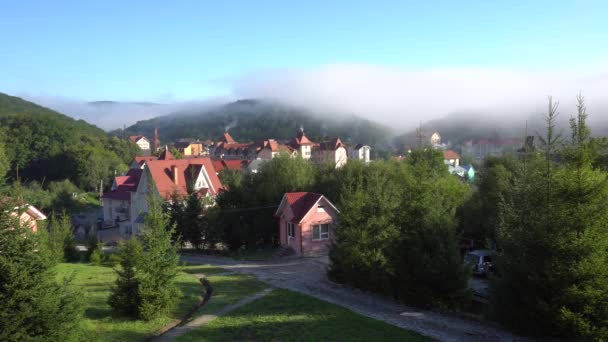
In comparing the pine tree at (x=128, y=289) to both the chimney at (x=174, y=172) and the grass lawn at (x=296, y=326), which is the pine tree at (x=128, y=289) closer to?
the grass lawn at (x=296, y=326)

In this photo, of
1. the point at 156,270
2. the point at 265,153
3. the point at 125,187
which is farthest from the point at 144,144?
the point at 156,270

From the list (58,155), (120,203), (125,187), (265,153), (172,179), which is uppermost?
(265,153)

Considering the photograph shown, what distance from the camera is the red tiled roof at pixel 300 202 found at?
103 ft

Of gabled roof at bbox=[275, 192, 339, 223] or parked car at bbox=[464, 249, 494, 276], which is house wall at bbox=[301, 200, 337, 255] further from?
parked car at bbox=[464, 249, 494, 276]

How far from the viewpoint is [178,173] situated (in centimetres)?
4519

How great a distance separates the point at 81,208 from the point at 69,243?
38.6 meters

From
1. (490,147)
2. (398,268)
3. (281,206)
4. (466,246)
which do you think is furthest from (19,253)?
(490,147)

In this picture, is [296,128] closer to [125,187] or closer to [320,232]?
[125,187]

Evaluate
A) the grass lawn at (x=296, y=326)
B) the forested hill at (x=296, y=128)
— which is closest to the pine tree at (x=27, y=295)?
the grass lawn at (x=296, y=326)

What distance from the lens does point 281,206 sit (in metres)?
33.6

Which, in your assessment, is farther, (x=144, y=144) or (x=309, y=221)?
(x=144, y=144)

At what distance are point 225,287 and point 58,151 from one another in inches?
3212

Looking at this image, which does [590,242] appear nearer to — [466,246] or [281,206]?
[466,246]

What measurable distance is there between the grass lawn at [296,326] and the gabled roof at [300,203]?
13507 mm
